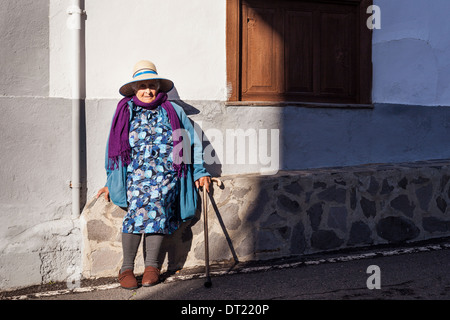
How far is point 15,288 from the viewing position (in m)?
3.83

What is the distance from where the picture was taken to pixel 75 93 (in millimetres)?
4047

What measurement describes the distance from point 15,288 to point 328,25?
4039mm

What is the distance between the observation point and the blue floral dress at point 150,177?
381cm

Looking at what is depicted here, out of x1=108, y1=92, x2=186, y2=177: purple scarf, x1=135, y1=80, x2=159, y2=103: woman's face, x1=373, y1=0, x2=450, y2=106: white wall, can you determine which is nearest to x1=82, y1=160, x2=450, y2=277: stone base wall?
x1=108, y1=92, x2=186, y2=177: purple scarf

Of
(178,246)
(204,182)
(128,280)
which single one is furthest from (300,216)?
(128,280)

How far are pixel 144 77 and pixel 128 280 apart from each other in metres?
1.67

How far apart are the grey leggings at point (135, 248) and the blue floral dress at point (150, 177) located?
8cm

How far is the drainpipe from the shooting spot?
404cm

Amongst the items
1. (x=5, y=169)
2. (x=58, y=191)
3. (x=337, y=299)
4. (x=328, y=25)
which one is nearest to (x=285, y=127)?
(x=328, y=25)

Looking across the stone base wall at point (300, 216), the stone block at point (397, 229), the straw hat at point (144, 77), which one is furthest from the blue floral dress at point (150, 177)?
the stone block at point (397, 229)

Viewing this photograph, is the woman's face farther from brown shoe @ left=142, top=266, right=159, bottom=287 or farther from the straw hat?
brown shoe @ left=142, top=266, right=159, bottom=287

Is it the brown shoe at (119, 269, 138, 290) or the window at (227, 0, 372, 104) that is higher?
the window at (227, 0, 372, 104)

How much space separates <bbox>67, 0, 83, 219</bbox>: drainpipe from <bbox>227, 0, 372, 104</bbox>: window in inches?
56.4

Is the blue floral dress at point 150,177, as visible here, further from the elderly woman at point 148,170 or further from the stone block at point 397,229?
the stone block at point 397,229
